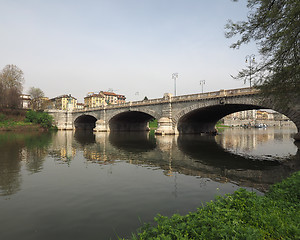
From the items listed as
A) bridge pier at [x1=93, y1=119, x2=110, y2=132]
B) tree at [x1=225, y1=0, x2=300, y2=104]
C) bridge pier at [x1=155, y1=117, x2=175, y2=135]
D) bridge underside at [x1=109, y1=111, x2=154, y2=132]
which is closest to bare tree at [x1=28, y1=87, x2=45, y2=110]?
bridge pier at [x1=93, y1=119, x2=110, y2=132]

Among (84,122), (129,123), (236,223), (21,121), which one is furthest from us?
(84,122)

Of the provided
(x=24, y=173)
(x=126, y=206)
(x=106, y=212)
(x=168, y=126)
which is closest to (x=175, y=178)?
(x=126, y=206)

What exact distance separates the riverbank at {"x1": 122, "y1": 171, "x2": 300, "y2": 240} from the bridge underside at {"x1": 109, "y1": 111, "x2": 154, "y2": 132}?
183 ft

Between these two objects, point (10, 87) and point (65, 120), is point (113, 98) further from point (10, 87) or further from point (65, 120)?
point (10, 87)

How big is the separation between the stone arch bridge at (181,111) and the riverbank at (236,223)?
37.1 feet

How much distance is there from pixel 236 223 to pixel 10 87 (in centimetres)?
7602

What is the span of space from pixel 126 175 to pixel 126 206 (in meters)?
3.95

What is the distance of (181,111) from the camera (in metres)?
40.1

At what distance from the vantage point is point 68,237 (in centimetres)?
477

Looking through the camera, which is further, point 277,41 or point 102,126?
point 102,126

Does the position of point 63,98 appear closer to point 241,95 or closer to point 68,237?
point 241,95

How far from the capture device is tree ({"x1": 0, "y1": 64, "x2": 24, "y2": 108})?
2339 inches

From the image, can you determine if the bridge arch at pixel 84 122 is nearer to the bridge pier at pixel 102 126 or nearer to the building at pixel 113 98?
the bridge pier at pixel 102 126

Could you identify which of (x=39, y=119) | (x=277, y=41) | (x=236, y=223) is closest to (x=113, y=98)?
(x=39, y=119)
